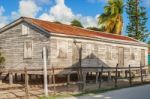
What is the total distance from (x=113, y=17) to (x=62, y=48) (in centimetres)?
2734

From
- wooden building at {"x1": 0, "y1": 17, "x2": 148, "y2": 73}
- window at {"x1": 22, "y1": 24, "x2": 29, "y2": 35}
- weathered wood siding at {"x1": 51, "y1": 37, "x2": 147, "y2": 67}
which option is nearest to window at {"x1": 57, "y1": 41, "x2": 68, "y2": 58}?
wooden building at {"x1": 0, "y1": 17, "x2": 148, "y2": 73}

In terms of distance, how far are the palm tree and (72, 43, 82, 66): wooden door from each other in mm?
24504

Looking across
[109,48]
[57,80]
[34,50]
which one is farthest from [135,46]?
[34,50]

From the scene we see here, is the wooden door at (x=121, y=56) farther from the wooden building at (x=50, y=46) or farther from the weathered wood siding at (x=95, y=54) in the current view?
the wooden building at (x=50, y=46)

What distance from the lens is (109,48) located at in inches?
1235

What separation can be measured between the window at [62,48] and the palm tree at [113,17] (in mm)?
26189

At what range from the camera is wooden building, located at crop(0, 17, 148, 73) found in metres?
25.3

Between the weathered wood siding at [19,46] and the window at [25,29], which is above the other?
the window at [25,29]

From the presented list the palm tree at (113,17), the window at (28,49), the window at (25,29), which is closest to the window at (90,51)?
the window at (28,49)

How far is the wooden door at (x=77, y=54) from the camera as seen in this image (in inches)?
1067

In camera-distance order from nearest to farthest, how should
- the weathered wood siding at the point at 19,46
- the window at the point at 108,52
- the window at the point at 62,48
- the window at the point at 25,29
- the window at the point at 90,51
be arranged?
the window at the point at 62,48 → the weathered wood siding at the point at 19,46 → the window at the point at 25,29 → the window at the point at 90,51 → the window at the point at 108,52

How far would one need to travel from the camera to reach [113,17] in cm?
5188

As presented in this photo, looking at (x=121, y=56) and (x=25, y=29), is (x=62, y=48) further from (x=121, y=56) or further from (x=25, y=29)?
(x=121, y=56)

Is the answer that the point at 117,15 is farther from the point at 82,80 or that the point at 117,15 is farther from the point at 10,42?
the point at 82,80
